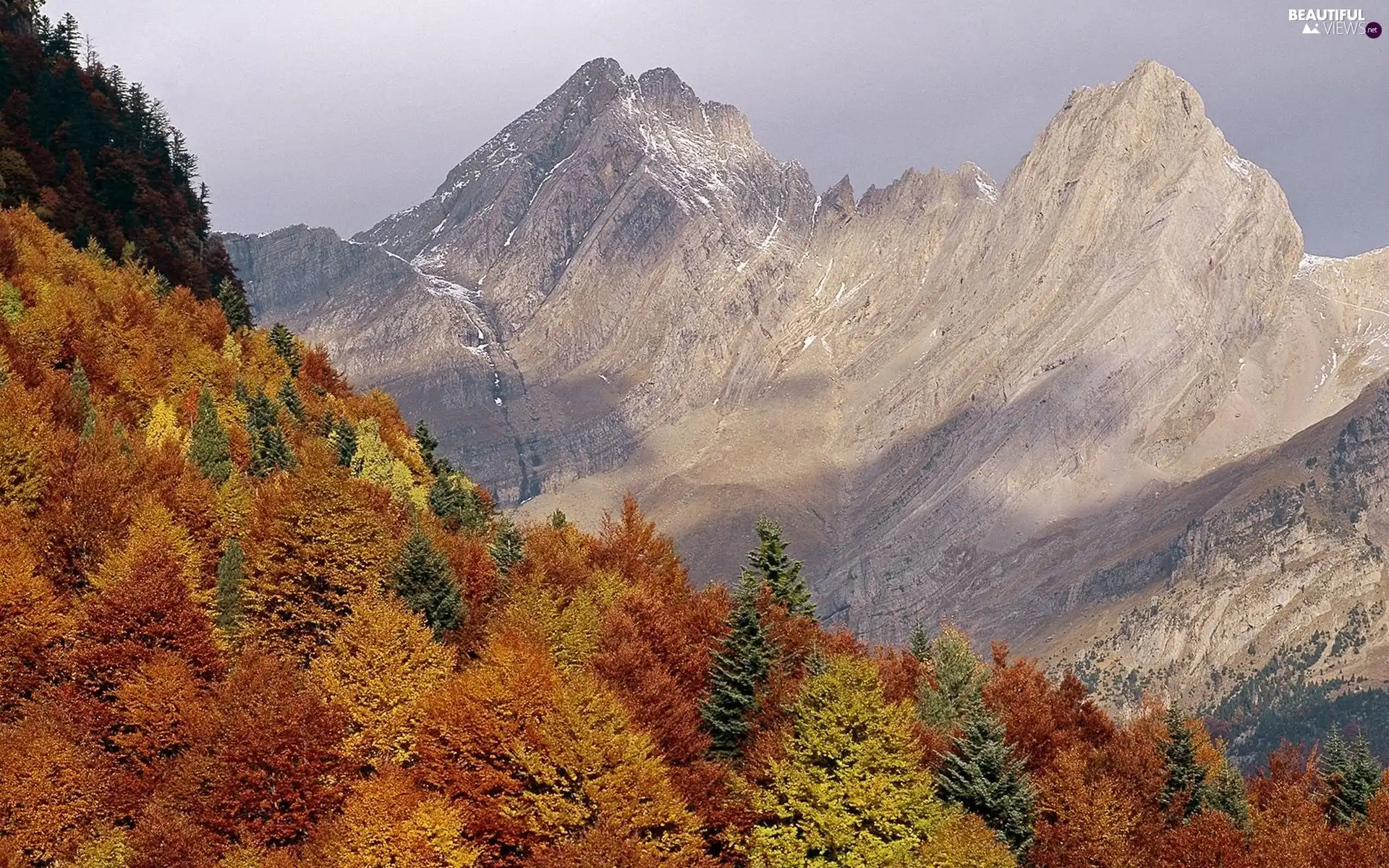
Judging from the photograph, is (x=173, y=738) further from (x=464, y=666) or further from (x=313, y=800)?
(x=464, y=666)

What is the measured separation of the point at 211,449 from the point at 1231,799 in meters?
58.3

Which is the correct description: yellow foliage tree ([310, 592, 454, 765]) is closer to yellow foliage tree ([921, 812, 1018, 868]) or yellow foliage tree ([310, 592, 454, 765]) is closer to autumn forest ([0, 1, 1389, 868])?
autumn forest ([0, 1, 1389, 868])

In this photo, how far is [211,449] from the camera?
79750 millimetres

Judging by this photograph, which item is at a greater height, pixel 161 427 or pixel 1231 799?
pixel 161 427

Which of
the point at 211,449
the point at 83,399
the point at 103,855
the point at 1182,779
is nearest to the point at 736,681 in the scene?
the point at 1182,779

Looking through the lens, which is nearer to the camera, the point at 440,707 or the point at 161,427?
the point at 440,707

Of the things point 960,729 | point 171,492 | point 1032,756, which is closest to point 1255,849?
point 1032,756

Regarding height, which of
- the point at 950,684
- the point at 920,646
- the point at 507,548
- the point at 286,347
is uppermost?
the point at 286,347

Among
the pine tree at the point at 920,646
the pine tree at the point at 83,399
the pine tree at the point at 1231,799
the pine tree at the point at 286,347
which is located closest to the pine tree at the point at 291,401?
the pine tree at the point at 286,347

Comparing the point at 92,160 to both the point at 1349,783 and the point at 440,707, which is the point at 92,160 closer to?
the point at 440,707

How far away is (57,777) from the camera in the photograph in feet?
172

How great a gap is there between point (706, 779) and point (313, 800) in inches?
617

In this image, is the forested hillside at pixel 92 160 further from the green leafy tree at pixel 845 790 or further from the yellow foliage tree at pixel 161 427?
the green leafy tree at pixel 845 790

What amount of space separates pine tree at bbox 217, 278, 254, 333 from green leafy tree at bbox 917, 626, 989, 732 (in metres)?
62.5
